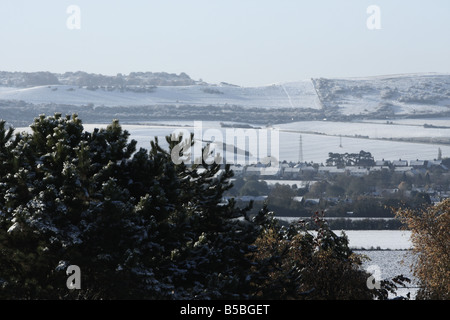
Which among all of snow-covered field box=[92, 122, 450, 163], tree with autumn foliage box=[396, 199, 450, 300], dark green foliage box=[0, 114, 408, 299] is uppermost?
dark green foliage box=[0, 114, 408, 299]

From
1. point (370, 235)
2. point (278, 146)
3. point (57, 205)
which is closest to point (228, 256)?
point (57, 205)

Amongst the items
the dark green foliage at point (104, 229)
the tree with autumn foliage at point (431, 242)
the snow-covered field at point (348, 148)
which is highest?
the dark green foliage at point (104, 229)

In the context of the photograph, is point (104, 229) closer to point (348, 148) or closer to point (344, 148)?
point (344, 148)

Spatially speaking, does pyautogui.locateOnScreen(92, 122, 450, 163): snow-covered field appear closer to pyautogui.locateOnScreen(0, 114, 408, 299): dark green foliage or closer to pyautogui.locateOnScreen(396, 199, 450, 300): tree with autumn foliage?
pyautogui.locateOnScreen(396, 199, 450, 300): tree with autumn foliage

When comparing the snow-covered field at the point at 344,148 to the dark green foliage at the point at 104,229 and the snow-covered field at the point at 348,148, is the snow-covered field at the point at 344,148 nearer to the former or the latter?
the snow-covered field at the point at 348,148

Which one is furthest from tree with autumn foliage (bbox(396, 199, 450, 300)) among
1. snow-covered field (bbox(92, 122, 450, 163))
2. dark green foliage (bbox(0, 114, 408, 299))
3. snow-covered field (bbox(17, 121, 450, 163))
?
snow-covered field (bbox(92, 122, 450, 163))

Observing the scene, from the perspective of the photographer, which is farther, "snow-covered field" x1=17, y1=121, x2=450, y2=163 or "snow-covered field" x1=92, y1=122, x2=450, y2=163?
"snow-covered field" x1=92, y1=122, x2=450, y2=163

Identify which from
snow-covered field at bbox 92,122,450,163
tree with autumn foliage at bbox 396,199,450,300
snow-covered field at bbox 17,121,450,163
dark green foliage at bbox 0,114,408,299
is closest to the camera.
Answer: dark green foliage at bbox 0,114,408,299

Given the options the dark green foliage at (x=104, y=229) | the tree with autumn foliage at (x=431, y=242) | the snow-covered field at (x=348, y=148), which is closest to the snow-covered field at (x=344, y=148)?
the snow-covered field at (x=348, y=148)

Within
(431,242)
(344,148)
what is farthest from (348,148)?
(431,242)

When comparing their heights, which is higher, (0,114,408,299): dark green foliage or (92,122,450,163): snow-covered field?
(0,114,408,299): dark green foliage

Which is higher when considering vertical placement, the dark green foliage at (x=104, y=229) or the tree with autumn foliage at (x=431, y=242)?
the dark green foliage at (x=104, y=229)

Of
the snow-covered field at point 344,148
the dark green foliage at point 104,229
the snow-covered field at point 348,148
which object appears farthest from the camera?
the snow-covered field at point 348,148
